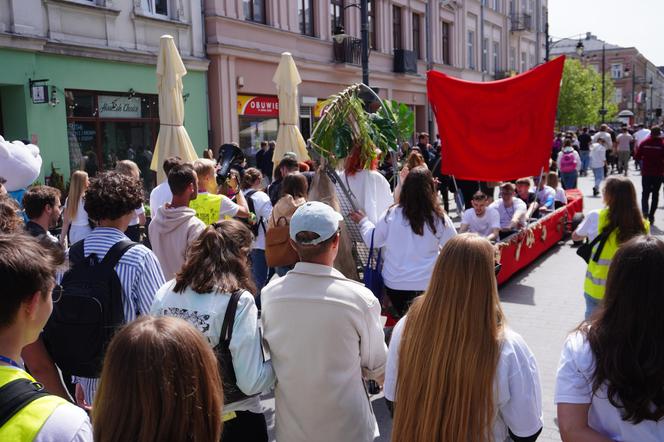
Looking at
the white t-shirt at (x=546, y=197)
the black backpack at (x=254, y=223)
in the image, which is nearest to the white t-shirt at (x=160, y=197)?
the black backpack at (x=254, y=223)

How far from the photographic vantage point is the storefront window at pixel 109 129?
535 inches

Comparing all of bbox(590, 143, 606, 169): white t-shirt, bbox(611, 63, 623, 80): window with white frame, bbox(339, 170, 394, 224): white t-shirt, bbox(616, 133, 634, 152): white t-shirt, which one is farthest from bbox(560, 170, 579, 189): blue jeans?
bbox(611, 63, 623, 80): window with white frame

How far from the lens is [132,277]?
2969mm

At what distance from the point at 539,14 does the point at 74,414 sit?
47.0m

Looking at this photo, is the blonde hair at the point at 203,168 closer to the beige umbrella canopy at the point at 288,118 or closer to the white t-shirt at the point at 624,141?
the beige umbrella canopy at the point at 288,118

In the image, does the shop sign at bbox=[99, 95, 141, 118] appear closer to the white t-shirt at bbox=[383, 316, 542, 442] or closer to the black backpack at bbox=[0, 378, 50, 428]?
the white t-shirt at bbox=[383, 316, 542, 442]

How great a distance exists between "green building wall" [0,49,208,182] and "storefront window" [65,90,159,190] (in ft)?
0.95

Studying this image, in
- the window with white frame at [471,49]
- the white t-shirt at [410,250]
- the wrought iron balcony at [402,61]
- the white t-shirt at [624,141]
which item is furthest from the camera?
the window with white frame at [471,49]

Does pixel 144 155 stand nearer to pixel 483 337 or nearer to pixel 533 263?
pixel 533 263

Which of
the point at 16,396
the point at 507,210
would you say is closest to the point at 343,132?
the point at 507,210

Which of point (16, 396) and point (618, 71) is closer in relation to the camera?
point (16, 396)

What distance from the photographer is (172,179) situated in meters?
4.32

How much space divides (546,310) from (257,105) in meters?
13.3

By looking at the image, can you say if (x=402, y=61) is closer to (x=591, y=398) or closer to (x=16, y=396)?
(x=591, y=398)
